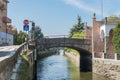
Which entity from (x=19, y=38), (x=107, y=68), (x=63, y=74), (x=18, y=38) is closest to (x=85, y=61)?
(x=63, y=74)

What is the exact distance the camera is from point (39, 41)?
4753 cm

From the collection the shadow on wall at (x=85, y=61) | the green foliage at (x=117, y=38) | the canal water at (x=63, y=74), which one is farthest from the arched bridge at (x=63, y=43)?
the green foliage at (x=117, y=38)

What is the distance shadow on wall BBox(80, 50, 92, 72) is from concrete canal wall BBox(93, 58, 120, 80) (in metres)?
5.06

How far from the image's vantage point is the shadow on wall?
163 ft

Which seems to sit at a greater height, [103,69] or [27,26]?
[27,26]

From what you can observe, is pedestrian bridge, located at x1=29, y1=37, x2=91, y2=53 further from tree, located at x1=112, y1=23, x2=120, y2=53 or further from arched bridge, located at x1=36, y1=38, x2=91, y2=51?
tree, located at x1=112, y1=23, x2=120, y2=53

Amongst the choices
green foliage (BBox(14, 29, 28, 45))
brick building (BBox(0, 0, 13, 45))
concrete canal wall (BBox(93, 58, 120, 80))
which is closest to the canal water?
concrete canal wall (BBox(93, 58, 120, 80))

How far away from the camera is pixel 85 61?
54.2 m

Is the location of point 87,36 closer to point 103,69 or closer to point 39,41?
point 39,41

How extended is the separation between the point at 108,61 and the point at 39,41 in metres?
12.7

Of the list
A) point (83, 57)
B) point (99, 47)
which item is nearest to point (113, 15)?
point (83, 57)

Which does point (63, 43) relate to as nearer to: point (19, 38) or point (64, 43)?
point (64, 43)

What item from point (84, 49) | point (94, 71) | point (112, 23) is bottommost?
point (94, 71)

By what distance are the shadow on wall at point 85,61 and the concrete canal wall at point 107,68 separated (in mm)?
5063
